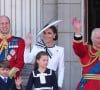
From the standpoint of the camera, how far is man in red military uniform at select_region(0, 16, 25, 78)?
649 centimetres

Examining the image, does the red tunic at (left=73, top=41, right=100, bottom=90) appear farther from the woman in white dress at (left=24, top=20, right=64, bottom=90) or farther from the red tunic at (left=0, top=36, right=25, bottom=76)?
the red tunic at (left=0, top=36, right=25, bottom=76)

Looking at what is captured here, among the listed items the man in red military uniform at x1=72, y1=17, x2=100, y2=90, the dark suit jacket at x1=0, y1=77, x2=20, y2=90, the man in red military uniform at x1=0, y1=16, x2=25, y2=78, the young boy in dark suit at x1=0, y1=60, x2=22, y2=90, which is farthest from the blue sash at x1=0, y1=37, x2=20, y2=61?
the man in red military uniform at x1=72, y1=17, x2=100, y2=90

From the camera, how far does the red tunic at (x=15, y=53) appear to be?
6.50 meters

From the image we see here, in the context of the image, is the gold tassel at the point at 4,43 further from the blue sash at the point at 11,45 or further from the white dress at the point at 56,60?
the white dress at the point at 56,60

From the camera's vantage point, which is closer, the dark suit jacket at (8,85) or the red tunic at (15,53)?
the dark suit jacket at (8,85)

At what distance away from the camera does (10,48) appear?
6.54 metres

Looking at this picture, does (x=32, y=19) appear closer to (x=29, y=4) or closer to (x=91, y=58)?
(x=29, y=4)

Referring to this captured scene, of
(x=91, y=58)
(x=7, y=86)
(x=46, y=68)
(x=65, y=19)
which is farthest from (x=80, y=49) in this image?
(x=65, y=19)

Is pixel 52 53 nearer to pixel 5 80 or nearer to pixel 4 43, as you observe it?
pixel 4 43

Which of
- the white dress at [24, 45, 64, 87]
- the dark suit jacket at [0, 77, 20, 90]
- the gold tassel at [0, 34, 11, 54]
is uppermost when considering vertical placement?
the gold tassel at [0, 34, 11, 54]

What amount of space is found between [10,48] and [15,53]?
106 mm

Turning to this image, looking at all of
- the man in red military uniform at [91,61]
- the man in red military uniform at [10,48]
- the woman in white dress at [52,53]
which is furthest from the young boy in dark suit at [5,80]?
the man in red military uniform at [91,61]

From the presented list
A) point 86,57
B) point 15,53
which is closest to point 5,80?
point 15,53

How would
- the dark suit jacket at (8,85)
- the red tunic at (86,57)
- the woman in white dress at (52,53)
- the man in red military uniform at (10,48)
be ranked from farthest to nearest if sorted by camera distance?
the woman in white dress at (52,53)
the man in red military uniform at (10,48)
the dark suit jacket at (8,85)
the red tunic at (86,57)
